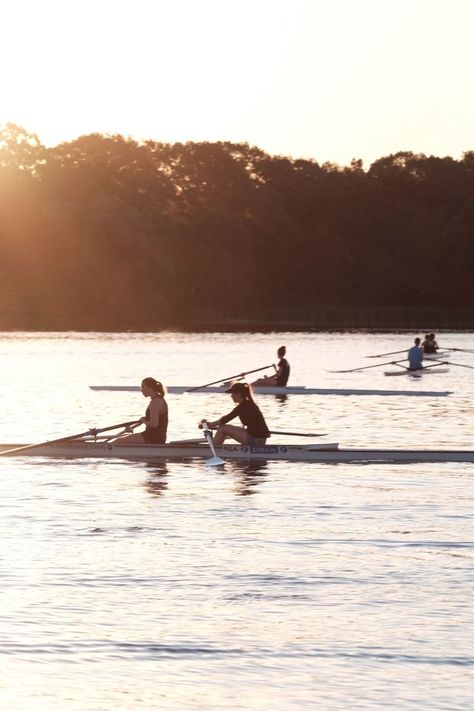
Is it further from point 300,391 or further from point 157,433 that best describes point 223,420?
point 300,391

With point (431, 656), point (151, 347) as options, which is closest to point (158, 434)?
point (431, 656)

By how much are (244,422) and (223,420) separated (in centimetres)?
36

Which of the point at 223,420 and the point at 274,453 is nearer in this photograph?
the point at 223,420

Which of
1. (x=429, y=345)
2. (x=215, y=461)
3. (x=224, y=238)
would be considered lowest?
(x=215, y=461)

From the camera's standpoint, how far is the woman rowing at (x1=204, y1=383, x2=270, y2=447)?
83.5 ft

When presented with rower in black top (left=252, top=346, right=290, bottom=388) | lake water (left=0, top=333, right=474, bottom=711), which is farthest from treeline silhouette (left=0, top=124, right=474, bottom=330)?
lake water (left=0, top=333, right=474, bottom=711)

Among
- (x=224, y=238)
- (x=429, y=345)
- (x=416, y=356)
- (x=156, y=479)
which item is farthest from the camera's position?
(x=224, y=238)

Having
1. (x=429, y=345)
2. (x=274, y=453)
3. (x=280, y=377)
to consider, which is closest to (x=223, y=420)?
(x=274, y=453)

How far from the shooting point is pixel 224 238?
148m

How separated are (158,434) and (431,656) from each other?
45.7ft

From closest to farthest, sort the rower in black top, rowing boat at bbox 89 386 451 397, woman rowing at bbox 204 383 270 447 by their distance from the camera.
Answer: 1. woman rowing at bbox 204 383 270 447
2. the rower in black top
3. rowing boat at bbox 89 386 451 397

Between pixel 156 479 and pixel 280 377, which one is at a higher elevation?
pixel 280 377

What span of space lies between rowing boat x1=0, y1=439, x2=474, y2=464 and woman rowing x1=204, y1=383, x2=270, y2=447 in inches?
7.4

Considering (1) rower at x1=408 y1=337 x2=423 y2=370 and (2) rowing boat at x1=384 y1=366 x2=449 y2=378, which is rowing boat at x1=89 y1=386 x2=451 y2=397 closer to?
(1) rower at x1=408 y1=337 x2=423 y2=370
